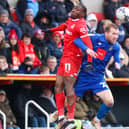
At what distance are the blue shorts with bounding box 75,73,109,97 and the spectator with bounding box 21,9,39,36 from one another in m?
4.99

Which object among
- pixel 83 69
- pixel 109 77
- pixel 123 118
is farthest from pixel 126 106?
pixel 83 69

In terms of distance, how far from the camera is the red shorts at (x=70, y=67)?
45.2 feet

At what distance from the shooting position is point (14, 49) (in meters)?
17.8

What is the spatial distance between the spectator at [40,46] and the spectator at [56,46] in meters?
0.17

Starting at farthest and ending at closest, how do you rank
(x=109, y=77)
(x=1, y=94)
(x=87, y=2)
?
(x=87, y=2) → (x=109, y=77) → (x=1, y=94)

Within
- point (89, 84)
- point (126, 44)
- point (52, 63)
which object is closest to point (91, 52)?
point (89, 84)

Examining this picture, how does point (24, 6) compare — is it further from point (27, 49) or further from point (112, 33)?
point (112, 33)

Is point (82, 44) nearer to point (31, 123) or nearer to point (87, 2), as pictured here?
point (31, 123)

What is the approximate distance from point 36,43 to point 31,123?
7.22 feet

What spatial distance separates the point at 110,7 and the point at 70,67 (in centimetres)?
738

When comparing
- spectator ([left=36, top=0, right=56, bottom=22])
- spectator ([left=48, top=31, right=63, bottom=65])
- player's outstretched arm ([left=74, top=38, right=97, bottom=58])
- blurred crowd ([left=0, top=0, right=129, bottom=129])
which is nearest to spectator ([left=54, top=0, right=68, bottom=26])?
blurred crowd ([left=0, top=0, right=129, bottom=129])

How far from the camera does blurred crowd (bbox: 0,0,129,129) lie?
17.5 m

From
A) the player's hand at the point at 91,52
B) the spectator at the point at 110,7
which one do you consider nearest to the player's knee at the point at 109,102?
the player's hand at the point at 91,52

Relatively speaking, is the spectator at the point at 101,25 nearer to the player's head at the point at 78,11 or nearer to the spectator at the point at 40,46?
the spectator at the point at 40,46
